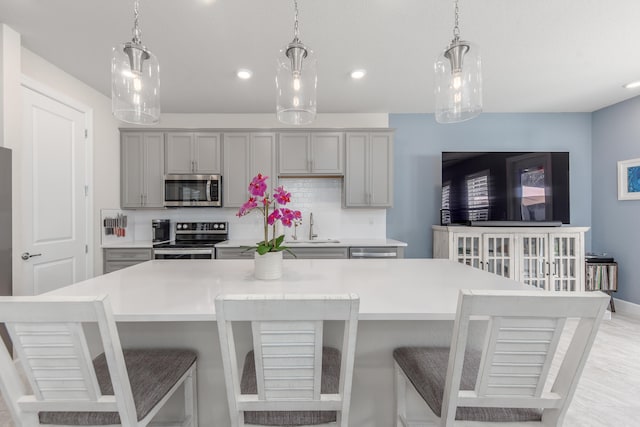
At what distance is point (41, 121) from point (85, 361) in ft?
9.74

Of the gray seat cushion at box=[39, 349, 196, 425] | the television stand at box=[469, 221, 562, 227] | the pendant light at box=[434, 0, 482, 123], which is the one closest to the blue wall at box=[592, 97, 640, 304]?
the television stand at box=[469, 221, 562, 227]

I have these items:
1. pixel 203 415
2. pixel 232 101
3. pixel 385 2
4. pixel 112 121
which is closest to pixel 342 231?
pixel 232 101

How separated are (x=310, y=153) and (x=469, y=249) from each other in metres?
2.31

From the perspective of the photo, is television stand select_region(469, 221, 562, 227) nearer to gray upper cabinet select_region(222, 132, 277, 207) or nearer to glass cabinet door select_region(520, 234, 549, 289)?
glass cabinet door select_region(520, 234, 549, 289)

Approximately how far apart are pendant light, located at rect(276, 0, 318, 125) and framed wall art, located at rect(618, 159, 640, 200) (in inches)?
171

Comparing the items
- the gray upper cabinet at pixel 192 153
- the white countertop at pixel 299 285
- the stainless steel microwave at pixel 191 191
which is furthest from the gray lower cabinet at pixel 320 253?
the gray upper cabinet at pixel 192 153

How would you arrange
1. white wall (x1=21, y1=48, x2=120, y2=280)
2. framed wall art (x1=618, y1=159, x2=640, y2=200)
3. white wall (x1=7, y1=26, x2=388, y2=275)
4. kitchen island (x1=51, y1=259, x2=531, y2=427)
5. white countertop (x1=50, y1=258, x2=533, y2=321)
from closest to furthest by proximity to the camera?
1. white countertop (x1=50, y1=258, x2=533, y2=321)
2. kitchen island (x1=51, y1=259, x2=531, y2=427)
3. white wall (x1=7, y1=26, x2=388, y2=275)
4. white wall (x1=21, y1=48, x2=120, y2=280)
5. framed wall art (x1=618, y1=159, x2=640, y2=200)

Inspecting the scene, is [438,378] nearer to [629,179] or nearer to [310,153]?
[310,153]

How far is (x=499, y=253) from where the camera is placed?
3.65 metres

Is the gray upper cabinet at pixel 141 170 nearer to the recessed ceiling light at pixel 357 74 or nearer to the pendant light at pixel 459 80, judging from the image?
the recessed ceiling light at pixel 357 74

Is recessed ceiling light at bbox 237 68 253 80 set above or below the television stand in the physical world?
above

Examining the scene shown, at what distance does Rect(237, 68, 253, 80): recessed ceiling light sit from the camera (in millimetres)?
2920

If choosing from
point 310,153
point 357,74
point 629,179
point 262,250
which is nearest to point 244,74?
point 357,74

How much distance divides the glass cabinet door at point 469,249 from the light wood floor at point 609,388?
4.23 feet
